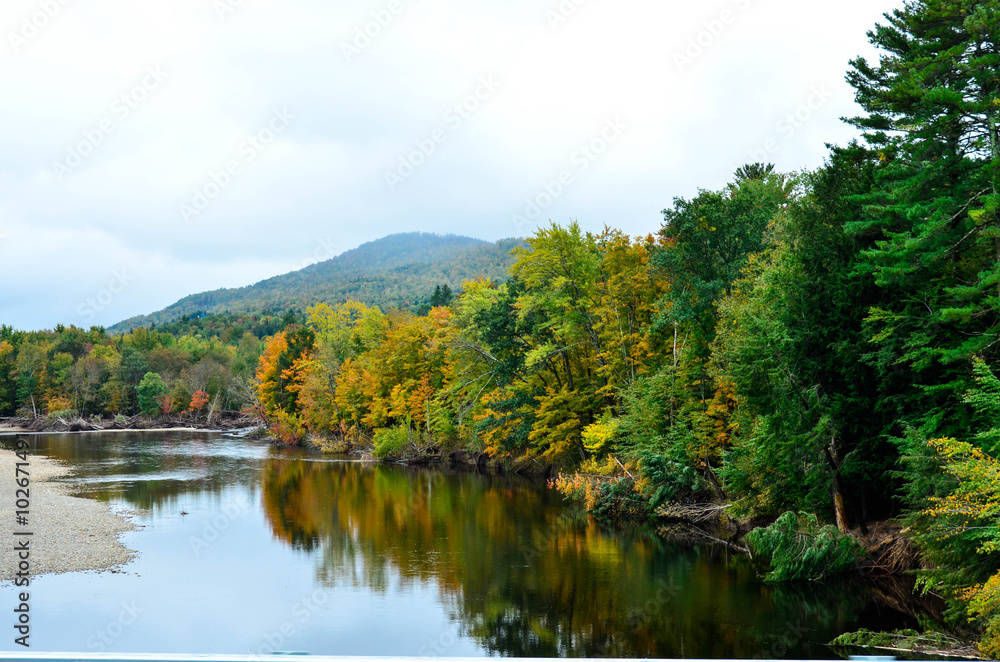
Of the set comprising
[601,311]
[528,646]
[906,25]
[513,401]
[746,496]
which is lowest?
[528,646]

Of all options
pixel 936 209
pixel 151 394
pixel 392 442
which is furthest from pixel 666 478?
pixel 151 394

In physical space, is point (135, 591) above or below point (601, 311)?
below

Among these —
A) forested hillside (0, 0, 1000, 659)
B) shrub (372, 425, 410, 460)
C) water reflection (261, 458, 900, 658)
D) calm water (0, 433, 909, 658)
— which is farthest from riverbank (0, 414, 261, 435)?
water reflection (261, 458, 900, 658)

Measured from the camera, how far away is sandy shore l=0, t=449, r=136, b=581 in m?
19.5

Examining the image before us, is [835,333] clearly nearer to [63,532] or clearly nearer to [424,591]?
[424,591]

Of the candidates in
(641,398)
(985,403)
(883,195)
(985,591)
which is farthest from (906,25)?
(641,398)

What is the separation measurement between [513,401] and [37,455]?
3636 centimetres

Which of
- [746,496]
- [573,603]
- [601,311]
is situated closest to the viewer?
[573,603]

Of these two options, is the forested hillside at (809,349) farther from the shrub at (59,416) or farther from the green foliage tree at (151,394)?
the shrub at (59,416)

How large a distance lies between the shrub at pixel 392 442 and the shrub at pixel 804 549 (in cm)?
3167

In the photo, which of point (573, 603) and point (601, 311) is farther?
point (601, 311)

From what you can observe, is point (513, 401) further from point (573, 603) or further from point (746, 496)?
point (573, 603)

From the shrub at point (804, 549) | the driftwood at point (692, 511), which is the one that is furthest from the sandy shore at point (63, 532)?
the shrub at point (804, 549)

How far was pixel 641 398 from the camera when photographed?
28.9 meters
